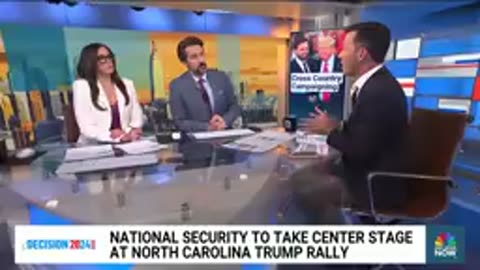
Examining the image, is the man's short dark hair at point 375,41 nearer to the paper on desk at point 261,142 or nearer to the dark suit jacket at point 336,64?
the paper on desk at point 261,142

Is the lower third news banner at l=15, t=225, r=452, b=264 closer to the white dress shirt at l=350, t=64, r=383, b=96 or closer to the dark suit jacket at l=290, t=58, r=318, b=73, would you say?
the white dress shirt at l=350, t=64, r=383, b=96

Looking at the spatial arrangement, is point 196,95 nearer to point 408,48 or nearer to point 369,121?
point 369,121

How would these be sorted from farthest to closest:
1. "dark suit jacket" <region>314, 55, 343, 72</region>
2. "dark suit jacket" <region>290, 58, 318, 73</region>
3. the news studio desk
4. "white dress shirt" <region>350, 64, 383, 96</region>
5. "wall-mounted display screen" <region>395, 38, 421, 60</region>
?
1. "dark suit jacket" <region>290, 58, 318, 73</region>
2. "dark suit jacket" <region>314, 55, 343, 72</region>
3. "wall-mounted display screen" <region>395, 38, 421, 60</region>
4. "white dress shirt" <region>350, 64, 383, 96</region>
5. the news studio desk

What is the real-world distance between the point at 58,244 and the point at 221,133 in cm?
126

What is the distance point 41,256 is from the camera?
114 centimetres

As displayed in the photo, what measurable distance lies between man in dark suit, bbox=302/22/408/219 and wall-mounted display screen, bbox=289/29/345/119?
122 centimetres

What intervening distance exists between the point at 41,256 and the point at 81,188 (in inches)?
10.0

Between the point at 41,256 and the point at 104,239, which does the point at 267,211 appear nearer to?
the point at 104,239

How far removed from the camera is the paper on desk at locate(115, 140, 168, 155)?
5.69ft

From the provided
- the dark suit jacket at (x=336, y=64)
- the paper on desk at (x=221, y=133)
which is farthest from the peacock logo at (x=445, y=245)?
the dark suit jacket at (x=336, y=64)

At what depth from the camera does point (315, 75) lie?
317 centimetres

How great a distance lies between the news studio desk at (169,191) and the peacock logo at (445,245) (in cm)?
92

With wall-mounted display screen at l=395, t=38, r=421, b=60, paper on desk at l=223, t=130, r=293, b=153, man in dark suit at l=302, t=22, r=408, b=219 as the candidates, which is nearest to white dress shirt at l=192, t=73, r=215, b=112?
paper on desk at l=223, t=130, r=293, b=153

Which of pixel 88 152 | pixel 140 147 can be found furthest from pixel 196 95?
pixel 88 152
